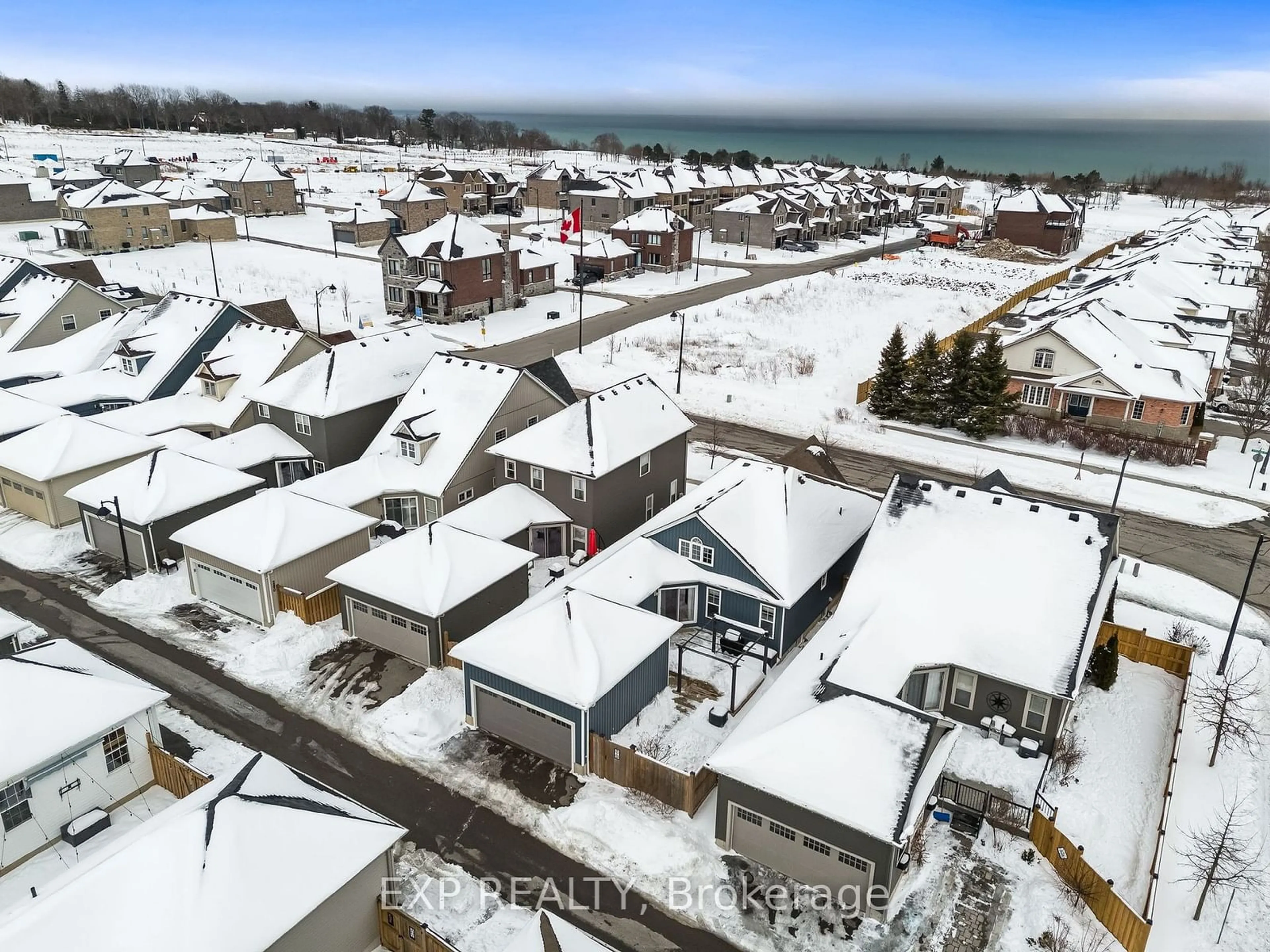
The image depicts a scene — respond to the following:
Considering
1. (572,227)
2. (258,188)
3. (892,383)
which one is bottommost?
(892,383)

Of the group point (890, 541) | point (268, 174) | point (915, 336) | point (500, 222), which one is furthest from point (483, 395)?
point (268, 174)

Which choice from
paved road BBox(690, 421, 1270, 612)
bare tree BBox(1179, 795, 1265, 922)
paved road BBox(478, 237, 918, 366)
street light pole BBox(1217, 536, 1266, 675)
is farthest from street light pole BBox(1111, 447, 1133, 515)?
paved road BBox(478, 237, 918, 366)

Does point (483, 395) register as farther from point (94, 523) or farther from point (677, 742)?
point (677, 742)

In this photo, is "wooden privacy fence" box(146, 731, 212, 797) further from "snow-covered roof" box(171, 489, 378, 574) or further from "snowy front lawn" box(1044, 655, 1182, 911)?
"snowy front lawn" box(1044, 655, 1182, 911)

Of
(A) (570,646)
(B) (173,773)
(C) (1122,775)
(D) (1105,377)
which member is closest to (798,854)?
(A) (570,646)

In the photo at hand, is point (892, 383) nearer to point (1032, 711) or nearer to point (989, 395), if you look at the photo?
point (989, 395)

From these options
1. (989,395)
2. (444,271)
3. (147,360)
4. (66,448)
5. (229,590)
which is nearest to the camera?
(229,590)

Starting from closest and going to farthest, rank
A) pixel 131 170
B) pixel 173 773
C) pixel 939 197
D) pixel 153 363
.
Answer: pixel 173 773
pixel 153 363
pixel 131 170
pixel 939 197

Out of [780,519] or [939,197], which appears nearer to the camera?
[780,519]
